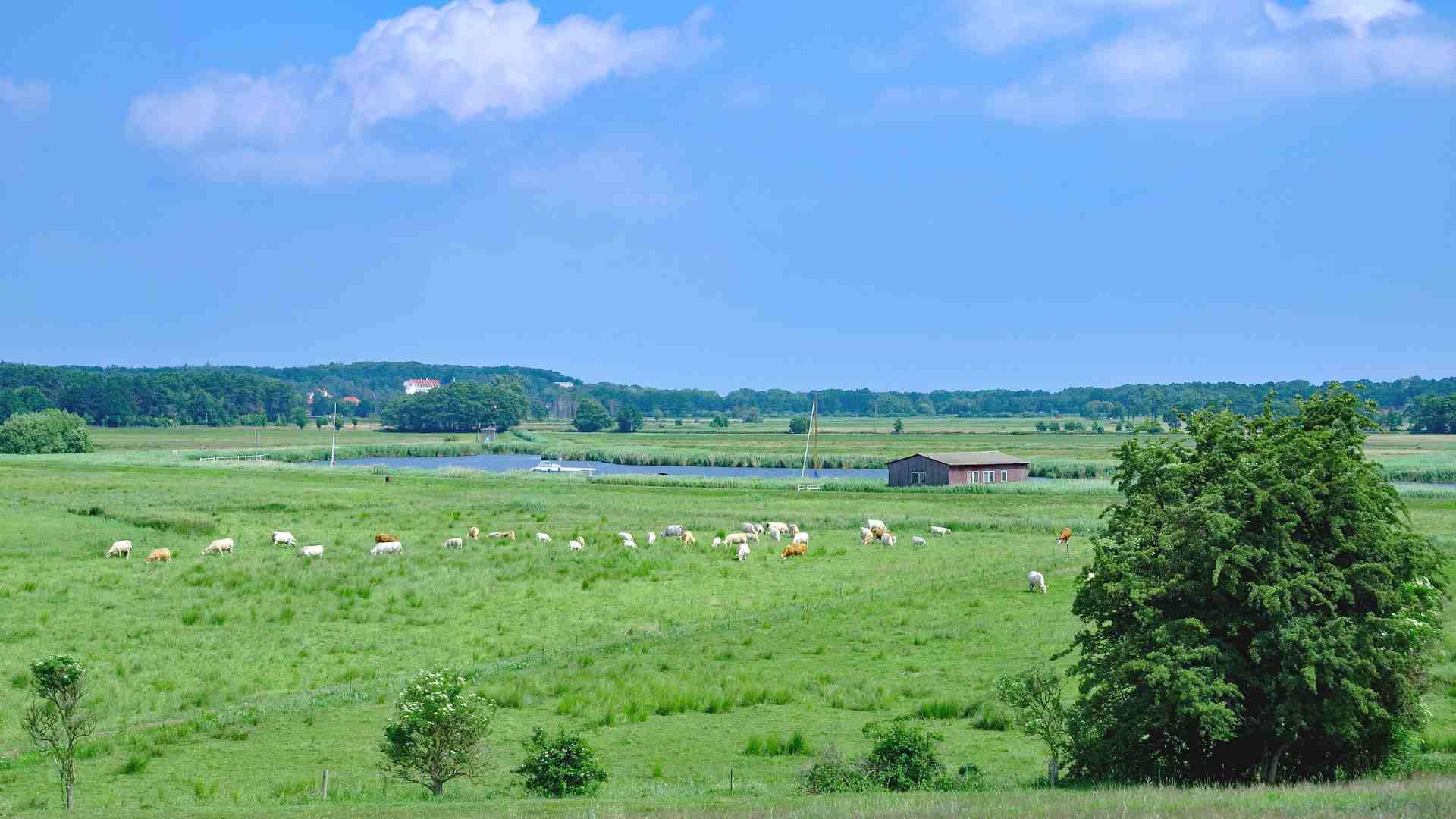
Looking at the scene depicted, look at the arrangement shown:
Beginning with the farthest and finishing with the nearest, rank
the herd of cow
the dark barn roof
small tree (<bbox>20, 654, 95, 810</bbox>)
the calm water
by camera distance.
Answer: the calm water → the dark barn roof → the herd of cow → small tree (<bbox>20, 654, 95, 810</bbox>)

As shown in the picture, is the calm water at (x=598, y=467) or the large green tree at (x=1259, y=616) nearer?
the large green tree at (x=1259, y=616)

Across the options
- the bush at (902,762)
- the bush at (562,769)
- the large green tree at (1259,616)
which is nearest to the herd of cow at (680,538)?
the large green tree at (1259,616)

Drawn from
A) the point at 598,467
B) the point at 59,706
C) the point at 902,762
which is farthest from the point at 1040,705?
the point at 598,467

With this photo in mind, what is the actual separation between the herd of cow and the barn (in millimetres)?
28795

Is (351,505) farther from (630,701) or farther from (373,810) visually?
(373,810)

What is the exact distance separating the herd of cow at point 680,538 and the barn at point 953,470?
28795 millimetres

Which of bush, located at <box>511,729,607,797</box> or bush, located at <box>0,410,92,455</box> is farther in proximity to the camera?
bush, located at <box>0,410,92,455</box>

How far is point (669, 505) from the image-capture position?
2808 inches

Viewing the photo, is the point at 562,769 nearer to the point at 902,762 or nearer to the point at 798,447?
the point at 902,762

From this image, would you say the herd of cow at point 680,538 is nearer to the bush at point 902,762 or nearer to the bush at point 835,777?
the bush at point 902,762

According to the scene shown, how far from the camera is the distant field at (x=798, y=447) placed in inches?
4186

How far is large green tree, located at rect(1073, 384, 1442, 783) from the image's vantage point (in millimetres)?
15164

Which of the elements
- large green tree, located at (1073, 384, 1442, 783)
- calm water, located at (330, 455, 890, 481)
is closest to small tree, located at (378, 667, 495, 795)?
large green tree, located at (1073, 384, 1442, 783)

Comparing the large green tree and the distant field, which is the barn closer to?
the distant field
